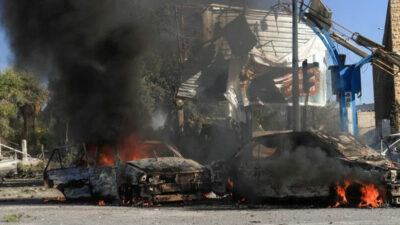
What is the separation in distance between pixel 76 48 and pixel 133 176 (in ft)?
16.4

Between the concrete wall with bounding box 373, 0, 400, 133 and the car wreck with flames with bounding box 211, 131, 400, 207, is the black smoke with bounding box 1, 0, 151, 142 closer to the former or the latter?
the car wreck with flames with bounding box 211, 131, 400, 207

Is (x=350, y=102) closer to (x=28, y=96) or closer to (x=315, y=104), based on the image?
(x=315, y=104)

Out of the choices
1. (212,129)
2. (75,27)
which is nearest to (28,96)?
(212,129)

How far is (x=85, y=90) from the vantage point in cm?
1288

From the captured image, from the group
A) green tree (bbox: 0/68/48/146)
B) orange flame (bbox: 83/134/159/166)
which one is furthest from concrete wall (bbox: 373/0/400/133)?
green tree (bbox: 0/68/48/146)

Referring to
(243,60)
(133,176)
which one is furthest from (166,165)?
(243,60)

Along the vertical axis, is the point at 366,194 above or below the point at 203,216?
above

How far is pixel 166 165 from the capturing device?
9703 millimetres

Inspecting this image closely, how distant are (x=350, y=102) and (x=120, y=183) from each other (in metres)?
8.00

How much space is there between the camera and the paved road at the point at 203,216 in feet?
22.8

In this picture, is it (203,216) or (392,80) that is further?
(392,80)

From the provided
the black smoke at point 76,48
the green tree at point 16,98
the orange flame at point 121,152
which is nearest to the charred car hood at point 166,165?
the orange flame at point 121,152

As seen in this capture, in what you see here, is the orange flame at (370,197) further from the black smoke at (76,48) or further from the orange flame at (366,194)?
the black smoke at (76,48)

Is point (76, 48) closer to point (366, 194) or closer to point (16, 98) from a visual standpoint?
point (366, 194)
